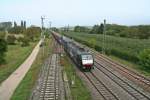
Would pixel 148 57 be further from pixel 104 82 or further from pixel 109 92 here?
pixel 109 92

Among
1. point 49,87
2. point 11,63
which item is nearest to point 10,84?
point 49,87

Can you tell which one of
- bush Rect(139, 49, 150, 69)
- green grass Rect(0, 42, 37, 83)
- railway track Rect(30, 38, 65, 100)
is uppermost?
bush Rect(139, 49, 150, 69)

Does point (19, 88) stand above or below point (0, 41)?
below

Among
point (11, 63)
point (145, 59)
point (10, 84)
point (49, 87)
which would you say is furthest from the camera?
point (11, 63)

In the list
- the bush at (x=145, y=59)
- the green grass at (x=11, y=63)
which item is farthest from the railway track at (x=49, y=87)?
the bush at (x=145, y=59)

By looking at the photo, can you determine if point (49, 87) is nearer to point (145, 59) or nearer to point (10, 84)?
point (10, 84)

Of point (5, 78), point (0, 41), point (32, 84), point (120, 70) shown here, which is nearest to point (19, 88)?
point (32, 84)

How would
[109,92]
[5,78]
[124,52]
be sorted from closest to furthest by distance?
[109,92], [5,78], [124,52]

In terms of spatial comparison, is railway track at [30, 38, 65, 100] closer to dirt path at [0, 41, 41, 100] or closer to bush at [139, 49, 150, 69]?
dirt path at [0, 41, 41, 100]

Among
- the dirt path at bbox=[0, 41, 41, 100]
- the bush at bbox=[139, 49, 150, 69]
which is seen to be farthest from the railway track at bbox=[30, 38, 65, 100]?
the bush at bbox=[139, 49, 150, 69]

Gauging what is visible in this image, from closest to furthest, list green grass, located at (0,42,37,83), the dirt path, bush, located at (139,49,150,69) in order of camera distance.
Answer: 1. the dirt path
2. bush, located at (139,49,150,69)
3. green grass, located at (0,42,37,83)

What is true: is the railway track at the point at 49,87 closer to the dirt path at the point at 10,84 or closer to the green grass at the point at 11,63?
the dirt path at the point at 10,84

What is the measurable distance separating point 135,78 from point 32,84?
11168mm

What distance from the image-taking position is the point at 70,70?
1587 inches
